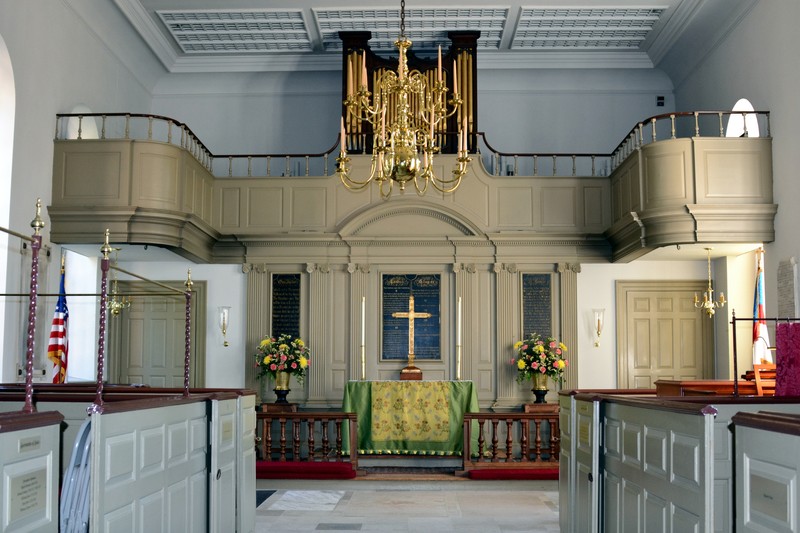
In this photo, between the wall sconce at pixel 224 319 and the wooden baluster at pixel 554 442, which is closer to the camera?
the wooden baluster at pixel 554 442

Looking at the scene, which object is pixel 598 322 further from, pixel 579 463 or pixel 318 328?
pixel 579 463

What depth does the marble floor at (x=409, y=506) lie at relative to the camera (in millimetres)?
7980

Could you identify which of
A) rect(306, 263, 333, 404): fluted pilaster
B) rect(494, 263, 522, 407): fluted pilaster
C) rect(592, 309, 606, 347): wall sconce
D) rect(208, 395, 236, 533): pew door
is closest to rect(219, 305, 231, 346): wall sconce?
rect(306, 263, 333, 404): fluted pilaster

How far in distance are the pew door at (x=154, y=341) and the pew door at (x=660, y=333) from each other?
6.56m

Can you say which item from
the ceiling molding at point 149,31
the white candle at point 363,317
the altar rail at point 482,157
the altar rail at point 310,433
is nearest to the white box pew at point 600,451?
the altar rail at point 310,433

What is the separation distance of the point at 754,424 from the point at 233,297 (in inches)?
453

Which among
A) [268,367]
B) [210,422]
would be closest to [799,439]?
[210,422]

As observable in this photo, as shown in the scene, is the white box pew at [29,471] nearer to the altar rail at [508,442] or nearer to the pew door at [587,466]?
the pew door at [587,466]

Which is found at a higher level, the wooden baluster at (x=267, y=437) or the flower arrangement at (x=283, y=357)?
the flower arrangement at (x=283, y=357)

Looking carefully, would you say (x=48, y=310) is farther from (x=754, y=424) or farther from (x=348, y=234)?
(x=754, y=424)

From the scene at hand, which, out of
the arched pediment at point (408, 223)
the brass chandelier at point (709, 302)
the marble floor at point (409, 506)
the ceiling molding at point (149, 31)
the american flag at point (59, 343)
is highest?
the ceiling molding at point (149, 31)

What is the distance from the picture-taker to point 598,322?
13.9 meters

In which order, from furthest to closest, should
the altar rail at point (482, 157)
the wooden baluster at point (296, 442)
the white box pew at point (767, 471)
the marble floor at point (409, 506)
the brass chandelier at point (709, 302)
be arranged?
the altar rail at point (482, 157), the brass chandelier at point (709, 302), the wooden baluster at point (296, 442), the marble floor at point (409, 506), the white box pew at point (767, 471)

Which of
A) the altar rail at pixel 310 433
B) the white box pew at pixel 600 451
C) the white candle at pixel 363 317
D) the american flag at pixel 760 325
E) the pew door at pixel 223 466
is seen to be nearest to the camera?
the white box pew at pixel 600 451
